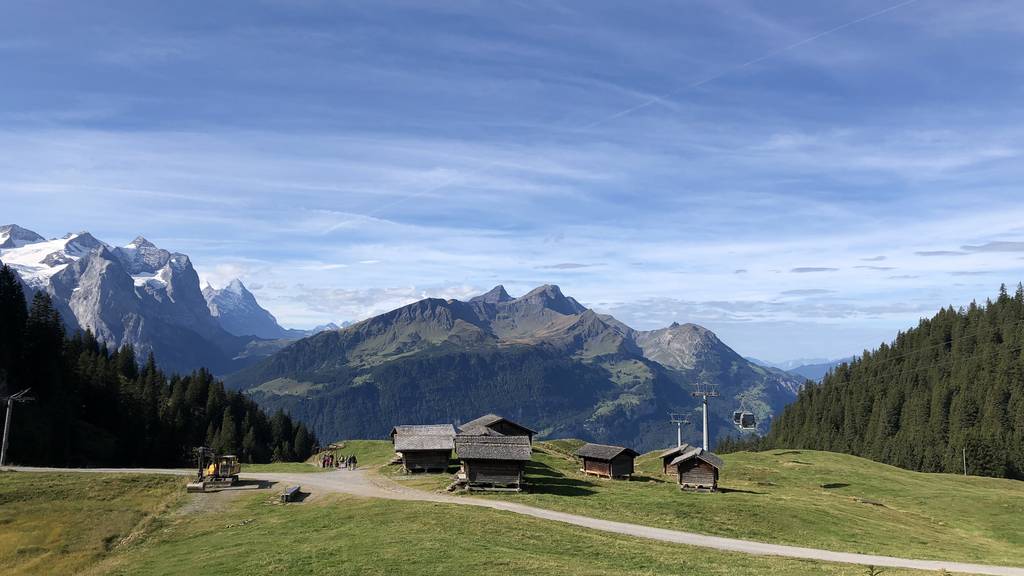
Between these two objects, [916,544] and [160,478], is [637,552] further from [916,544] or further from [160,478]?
[160,478]

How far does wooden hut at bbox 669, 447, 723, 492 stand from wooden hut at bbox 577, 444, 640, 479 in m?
9.38

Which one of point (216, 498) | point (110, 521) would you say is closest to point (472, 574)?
point (110, 521)

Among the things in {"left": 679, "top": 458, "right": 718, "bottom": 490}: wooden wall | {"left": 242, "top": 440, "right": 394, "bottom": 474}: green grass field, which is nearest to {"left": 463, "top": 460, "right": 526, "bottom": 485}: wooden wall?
{"left": 679, "top": 458, "right": 718, "bottom": 490}: wooden wall

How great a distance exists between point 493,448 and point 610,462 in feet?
84.0

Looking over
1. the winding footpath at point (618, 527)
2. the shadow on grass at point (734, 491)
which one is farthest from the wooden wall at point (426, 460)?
the shadow on grass at point (734, 491)

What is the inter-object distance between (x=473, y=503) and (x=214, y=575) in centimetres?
3099

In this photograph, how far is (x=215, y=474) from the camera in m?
75.7

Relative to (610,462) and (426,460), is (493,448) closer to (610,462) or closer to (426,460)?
(426,460)

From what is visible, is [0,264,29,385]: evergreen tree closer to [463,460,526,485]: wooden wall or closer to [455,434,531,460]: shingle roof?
[455,434,531,460]: shingle roof

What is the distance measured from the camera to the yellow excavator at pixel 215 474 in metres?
72.9

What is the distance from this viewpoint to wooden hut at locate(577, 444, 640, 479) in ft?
312

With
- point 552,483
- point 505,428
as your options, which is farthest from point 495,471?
point 505,428

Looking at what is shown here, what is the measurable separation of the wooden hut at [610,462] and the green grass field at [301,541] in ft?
127

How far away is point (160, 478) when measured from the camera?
76.4m
